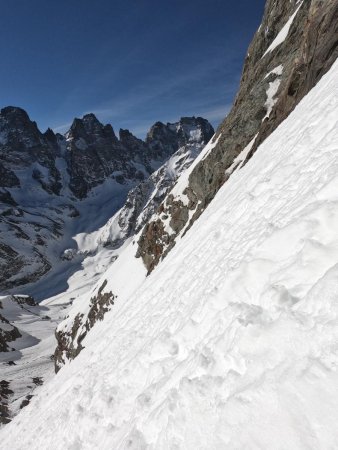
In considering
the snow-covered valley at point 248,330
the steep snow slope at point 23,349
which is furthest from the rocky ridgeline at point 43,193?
the snow-covered valley at point 248,330

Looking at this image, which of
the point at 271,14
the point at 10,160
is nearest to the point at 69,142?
the point at 10,160

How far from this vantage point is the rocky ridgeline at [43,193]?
109875 mm

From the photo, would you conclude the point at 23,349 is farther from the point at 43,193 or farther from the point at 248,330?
the point at 43,193

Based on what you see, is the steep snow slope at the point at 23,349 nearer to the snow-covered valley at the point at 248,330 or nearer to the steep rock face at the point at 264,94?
the steep rock face at the point at 264,94

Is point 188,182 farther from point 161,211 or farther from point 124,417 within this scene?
point 124,417

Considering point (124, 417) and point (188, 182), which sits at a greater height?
point (188, 182)

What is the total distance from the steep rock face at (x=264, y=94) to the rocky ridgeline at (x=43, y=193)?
3593 inches

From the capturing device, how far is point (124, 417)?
570 centimetres

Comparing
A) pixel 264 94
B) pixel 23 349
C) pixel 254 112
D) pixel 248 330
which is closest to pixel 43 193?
pixel 23 349

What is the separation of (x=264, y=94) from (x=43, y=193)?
155 meters

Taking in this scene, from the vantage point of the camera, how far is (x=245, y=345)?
12.9 feet

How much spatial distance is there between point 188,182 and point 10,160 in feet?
534

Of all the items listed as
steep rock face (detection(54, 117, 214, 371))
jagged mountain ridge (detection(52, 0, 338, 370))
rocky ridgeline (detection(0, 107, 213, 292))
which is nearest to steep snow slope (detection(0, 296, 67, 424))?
steep rock face (detection(54, 117, 214, 371))

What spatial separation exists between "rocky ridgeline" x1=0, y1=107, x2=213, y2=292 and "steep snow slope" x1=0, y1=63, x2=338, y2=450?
354 ft
